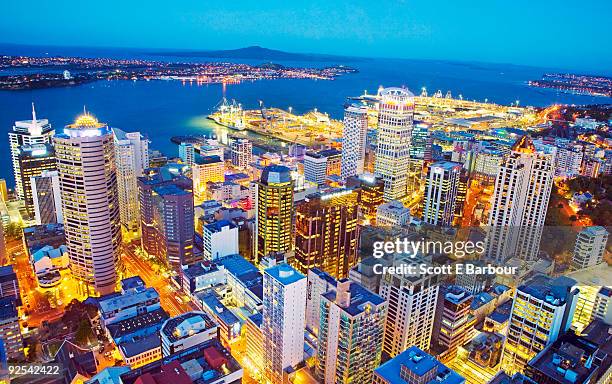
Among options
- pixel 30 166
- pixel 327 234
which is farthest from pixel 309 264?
pixel 30 166

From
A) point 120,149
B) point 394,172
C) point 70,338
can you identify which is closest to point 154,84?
point 120,149

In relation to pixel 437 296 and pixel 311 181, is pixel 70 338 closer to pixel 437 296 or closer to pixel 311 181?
pixel 437 296

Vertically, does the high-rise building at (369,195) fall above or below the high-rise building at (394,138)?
below

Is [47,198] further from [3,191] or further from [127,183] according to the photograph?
[3,191]

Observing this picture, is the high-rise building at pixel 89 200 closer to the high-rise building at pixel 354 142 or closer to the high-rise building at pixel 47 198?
the high-rise building at pixel 47 198

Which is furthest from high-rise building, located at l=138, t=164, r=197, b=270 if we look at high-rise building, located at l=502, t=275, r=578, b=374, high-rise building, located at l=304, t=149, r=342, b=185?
high-rise building, located at l=502, t=275, r=578, b=374

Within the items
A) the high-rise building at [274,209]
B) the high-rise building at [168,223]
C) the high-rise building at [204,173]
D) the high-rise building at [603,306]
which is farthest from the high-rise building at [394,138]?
the high-rise building at [603,306]

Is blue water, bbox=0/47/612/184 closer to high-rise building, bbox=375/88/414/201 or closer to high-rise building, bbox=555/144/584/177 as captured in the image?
high-rise building, bbox=375/88/414/201
